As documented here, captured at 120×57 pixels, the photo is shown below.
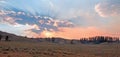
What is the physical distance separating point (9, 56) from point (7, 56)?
27cm

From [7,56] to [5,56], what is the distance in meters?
0.31

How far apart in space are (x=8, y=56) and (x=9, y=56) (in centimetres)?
16

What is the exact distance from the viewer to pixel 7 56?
2800cm

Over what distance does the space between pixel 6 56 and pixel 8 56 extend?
0.88 feet

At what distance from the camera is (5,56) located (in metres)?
28.1

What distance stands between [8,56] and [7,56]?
125 mm

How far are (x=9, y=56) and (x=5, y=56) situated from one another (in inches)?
22.3

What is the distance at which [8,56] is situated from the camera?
1104 inches
